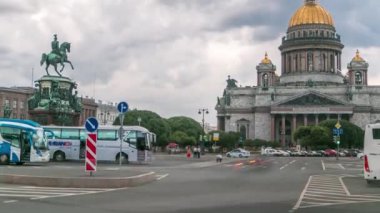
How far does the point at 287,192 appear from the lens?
2131cm

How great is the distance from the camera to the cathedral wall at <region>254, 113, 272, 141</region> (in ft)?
554

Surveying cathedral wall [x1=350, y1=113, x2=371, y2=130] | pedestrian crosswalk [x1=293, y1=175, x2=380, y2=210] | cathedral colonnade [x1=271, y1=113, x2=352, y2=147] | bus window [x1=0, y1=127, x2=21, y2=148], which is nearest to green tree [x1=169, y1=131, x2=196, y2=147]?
cathedral colonnade [x1=271, y1=113, x2=352, y2=147]

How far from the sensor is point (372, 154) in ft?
81.8

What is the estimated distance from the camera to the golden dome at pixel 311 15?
167 meters

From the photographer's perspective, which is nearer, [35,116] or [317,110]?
[35,116]

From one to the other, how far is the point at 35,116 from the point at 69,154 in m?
11.6

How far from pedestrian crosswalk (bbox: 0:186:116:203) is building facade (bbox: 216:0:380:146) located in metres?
142

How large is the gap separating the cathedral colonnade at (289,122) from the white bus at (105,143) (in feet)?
386

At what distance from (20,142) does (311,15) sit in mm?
141720

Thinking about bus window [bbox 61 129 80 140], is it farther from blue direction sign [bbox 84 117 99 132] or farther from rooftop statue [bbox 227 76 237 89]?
rooftop statue [bbox 227 76 237 89]

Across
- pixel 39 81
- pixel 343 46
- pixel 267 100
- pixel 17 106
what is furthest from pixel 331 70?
pixel 39 81

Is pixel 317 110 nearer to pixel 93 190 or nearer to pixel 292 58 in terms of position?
pixel 292 58

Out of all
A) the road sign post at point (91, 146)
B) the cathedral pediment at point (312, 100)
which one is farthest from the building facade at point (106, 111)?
the road sign post at point (91, 146)

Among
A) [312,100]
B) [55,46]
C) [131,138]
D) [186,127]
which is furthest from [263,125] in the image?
[131,138]
